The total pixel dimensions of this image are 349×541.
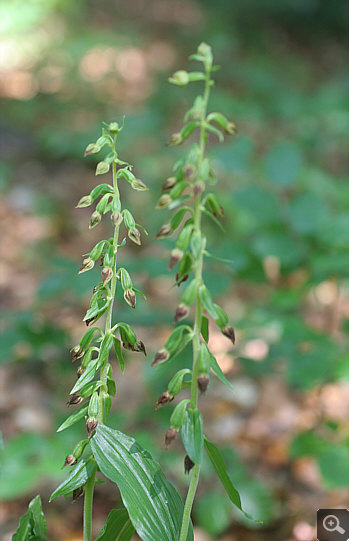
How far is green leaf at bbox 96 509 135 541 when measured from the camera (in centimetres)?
94

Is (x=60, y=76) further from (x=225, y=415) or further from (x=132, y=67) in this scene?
(x=225, y=415)

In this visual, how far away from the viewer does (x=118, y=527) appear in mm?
958

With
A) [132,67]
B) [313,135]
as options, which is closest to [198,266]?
[313,135]

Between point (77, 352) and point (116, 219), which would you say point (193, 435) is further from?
point (116, 219)

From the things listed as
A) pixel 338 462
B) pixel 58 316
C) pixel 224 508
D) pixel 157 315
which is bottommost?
pixel 58 316

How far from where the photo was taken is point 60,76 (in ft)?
18.5

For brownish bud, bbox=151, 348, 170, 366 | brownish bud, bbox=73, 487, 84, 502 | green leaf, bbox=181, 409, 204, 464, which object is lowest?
brownish bud, bbox=73, 487, 84, 502

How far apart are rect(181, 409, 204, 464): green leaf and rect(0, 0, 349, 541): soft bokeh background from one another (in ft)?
2.70

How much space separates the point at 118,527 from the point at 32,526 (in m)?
0.15

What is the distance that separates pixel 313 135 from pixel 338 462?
9.06 feet

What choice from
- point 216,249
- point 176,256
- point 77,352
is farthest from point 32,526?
point 216,249

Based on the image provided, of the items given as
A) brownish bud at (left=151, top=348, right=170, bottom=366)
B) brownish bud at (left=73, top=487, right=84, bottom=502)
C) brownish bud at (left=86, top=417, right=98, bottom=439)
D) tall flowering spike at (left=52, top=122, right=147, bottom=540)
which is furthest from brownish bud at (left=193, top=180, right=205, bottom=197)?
brownish bud at (left=73, top=487, right=84, bottom=502)

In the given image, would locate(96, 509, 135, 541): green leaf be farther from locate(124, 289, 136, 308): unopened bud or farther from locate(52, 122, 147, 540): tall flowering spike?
locate(124, 289, 136, 308): unopened bud

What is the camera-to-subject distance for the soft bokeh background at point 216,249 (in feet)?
6.17
